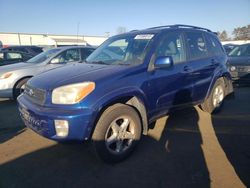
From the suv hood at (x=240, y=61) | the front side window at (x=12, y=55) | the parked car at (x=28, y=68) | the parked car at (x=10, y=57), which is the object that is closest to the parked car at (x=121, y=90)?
the parked car at (x=28, y=68)

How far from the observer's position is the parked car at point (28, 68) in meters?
6.77

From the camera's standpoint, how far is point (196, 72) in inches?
181

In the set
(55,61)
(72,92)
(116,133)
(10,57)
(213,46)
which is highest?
(213,46)

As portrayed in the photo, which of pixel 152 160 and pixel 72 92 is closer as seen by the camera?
pixel 72 92

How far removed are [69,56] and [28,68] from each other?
52.2 inches

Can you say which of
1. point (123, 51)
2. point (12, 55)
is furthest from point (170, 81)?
point (12, 55)

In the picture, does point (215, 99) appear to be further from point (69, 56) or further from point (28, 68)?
point (28, 68)

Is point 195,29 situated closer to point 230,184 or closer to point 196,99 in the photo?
point 196,99

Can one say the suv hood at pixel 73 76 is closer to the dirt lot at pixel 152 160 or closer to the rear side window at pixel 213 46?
the dirt lot at pixel 152 160

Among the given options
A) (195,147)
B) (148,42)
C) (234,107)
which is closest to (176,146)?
(195,147)

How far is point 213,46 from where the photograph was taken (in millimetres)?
5375

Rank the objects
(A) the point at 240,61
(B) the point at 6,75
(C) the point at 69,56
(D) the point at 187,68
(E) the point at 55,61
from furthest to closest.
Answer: (A) the point at 240,61
(C) the point at 69,56
(E) the point at 55,61
(B) the point at 6,75
(D) the point at 187,68

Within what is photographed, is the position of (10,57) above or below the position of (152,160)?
above

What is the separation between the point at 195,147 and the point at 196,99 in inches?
46.4
